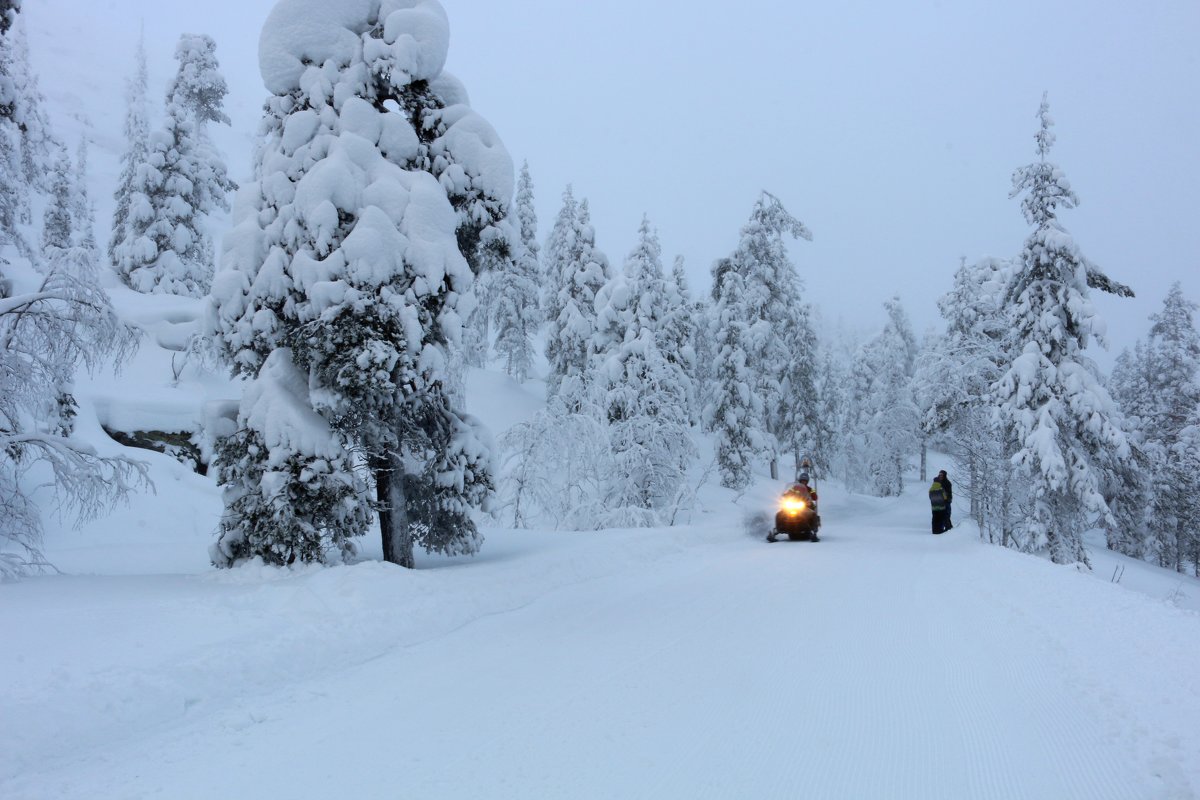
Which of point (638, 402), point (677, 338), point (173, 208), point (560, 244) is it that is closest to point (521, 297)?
point (560, 244)

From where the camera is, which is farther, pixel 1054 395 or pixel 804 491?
pixel 1054 395

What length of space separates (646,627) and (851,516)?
29074 mm

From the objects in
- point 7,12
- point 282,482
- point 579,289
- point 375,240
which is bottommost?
point 282,482

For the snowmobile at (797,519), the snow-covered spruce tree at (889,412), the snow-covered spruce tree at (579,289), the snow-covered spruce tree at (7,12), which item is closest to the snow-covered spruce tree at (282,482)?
the snow-covered spruce tree at (7,12)

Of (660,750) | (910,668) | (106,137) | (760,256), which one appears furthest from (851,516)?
(106,137)

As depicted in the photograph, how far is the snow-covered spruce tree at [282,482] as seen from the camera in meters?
9.70

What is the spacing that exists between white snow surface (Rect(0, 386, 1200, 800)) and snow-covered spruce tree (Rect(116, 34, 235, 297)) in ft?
82.6

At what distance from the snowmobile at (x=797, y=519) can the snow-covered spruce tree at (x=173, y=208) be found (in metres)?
25.1

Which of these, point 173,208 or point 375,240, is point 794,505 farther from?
point 173,208

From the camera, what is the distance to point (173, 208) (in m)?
30.2

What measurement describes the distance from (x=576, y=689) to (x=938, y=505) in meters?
19.6

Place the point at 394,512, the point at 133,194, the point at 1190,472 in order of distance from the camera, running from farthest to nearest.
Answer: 1. the point at 1190,472
2. the point at 133,194
3. the point at 394,512

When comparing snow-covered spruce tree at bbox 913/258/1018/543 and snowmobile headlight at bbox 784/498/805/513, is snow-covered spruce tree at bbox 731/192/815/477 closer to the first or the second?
snow-covered spruce tree at bbox 913/258/1018/543

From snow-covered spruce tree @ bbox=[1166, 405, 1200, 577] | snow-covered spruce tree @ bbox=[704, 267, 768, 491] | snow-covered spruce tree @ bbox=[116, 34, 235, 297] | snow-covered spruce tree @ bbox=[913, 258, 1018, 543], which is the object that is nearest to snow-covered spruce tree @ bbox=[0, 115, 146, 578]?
snow-covered spruce tree @ bbox=[913, 258, 1018, 543]
